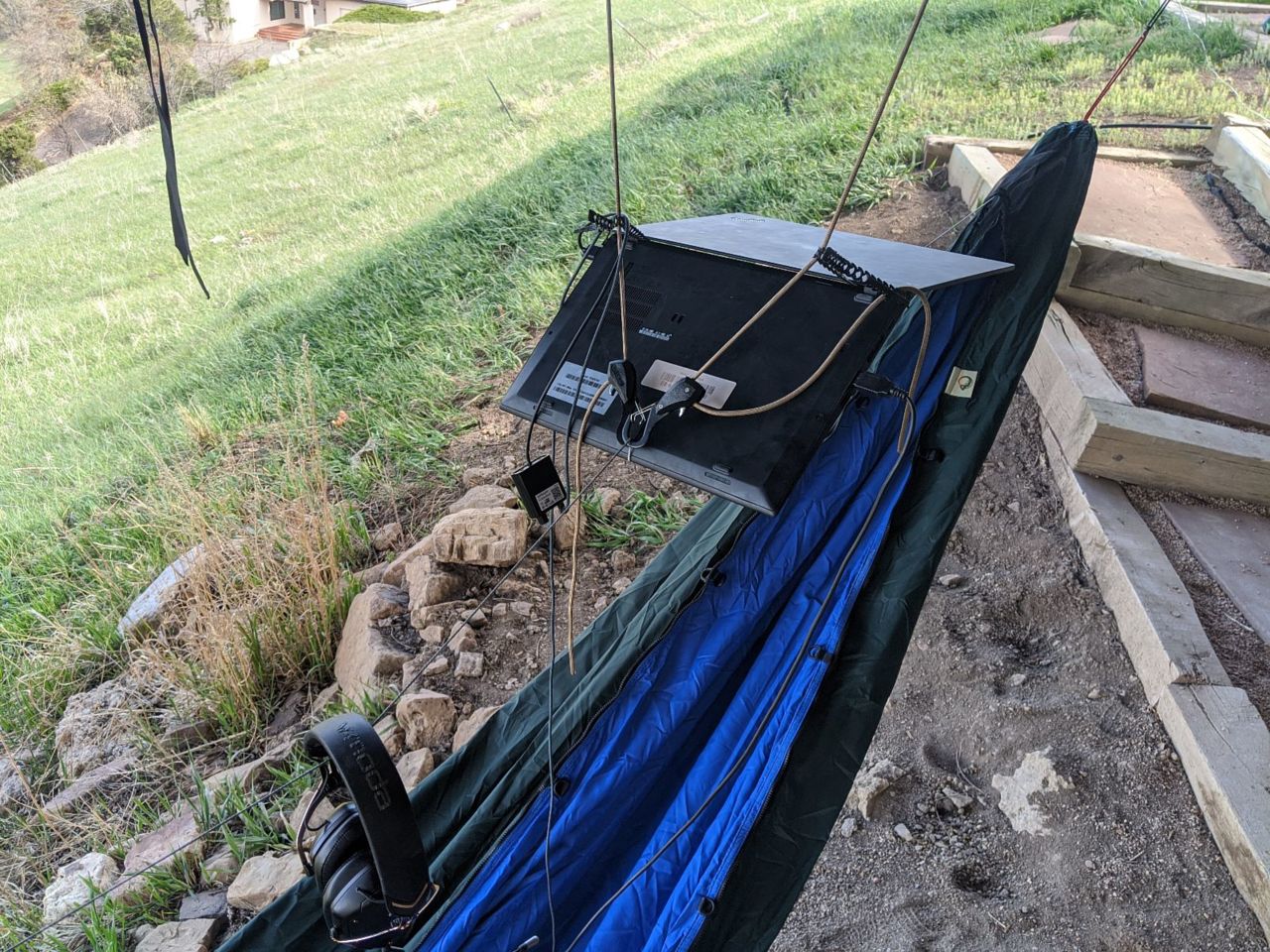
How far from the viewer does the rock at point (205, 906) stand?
6.71 feet

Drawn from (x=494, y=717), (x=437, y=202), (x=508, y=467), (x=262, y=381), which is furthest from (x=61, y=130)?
(x=494, y=717)

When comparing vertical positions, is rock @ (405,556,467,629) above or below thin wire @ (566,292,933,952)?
below

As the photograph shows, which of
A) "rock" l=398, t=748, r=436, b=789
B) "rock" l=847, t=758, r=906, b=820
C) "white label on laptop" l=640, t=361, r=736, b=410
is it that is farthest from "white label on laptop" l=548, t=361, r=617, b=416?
"rock" l=398, t=748, r=436, b=789

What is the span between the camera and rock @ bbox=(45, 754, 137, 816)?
8.54 feet

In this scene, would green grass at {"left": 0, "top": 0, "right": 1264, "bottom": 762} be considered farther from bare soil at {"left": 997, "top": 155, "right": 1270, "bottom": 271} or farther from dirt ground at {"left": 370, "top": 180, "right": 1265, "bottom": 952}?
dirt ground at {"left": 370, "top": 180, "right": 1265, "bottom": 952}

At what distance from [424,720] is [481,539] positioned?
0.60 m

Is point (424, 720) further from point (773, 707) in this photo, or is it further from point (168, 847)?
point (773, 707)

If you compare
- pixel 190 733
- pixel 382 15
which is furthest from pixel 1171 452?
pixel 382 15

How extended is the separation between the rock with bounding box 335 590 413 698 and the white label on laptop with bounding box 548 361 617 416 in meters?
1.43

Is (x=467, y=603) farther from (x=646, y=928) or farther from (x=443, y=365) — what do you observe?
(x=443, y=365)

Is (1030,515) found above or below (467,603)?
above

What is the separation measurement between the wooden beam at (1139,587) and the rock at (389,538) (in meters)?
2.11

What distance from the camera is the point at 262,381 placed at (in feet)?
16.0

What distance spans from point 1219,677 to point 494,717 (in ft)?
4.74
